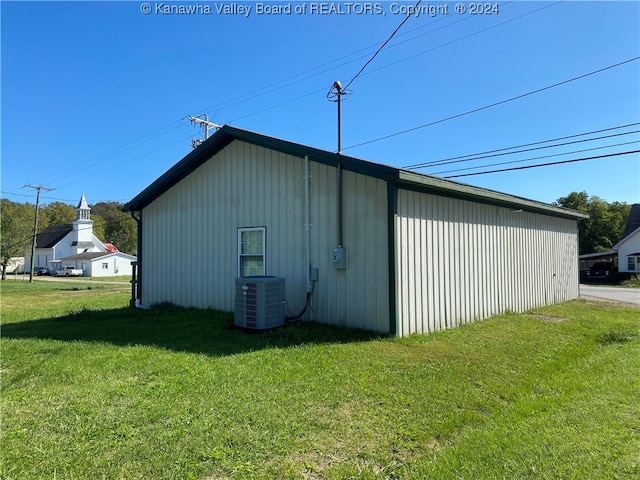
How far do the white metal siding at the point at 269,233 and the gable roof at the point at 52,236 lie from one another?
52809 mm

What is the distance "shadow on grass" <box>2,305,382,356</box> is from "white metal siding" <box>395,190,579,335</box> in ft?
3.87

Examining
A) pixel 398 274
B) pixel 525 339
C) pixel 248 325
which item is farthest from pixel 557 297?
pixel 248 325

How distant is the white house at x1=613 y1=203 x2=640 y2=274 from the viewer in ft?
103

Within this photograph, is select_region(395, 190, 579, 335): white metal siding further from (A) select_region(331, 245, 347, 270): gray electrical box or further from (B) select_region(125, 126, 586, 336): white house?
(A) select_region(331, 245, 347, 270): gray electrical box

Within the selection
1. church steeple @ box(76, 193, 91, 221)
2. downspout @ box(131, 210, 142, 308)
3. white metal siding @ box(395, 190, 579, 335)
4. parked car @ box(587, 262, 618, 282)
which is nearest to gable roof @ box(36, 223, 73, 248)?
church steeple @ box(76, 193, 91, 221)

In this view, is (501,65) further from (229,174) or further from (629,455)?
(629,455)

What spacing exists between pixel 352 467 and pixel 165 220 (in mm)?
9171

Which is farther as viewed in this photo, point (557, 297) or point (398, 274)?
point (557, 297)

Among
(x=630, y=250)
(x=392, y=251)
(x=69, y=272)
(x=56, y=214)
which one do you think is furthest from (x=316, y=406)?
(x=56, y=214)

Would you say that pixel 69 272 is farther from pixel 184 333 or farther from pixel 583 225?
pixel 583 225

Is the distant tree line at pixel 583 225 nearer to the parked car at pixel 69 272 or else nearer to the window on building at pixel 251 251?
the parked car at pixel 69 272

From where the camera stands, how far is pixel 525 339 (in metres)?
6.59

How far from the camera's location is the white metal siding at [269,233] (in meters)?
6.67

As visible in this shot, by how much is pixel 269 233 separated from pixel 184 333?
259cm
